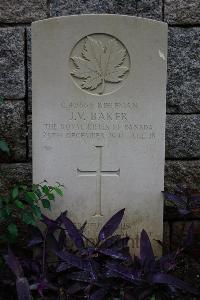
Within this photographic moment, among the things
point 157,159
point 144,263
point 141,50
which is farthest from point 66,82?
point 144,263

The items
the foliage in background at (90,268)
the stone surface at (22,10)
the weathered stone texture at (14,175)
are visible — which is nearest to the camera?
the foliage in background at (90,268)

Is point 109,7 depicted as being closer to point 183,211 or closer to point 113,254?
point 183,211

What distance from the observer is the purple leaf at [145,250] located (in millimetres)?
2598

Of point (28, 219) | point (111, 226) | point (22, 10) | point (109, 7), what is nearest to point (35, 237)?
point (28, 219)

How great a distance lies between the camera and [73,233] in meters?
2.65

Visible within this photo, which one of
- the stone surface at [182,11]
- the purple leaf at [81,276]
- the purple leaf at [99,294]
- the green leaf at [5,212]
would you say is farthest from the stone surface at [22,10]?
the purple leaf at [99,294]

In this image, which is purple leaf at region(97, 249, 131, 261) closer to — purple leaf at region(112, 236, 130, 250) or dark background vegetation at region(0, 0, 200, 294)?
purple leaf at region(112, 236, 130, 250)

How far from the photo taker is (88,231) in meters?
2.87

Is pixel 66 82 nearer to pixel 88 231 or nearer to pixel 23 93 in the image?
pixel 23 93

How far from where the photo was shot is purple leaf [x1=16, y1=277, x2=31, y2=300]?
232 centimetres

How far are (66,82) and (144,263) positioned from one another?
1.12m

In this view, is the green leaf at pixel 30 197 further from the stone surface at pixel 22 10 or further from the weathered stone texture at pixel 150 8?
the weathered stone texture at pixel 150 8

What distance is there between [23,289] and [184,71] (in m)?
1.91

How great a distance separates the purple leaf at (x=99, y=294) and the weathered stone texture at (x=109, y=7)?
191 centimetres
